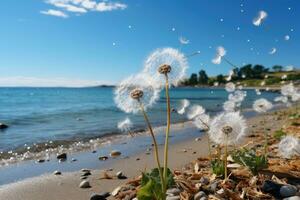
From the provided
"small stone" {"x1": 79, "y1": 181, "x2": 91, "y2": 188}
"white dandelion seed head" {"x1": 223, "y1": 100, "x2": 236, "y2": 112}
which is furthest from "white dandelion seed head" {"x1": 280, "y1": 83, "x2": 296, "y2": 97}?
"small stone" {"x1": 79, "y1": 181, "x2": 91, "y2": 188}

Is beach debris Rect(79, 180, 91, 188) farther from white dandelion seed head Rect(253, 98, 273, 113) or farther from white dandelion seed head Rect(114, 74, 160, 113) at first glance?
white dandelion seed head Rect(253, 98, 273, 113)

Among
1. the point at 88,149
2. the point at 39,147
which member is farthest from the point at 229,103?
the point at 39,147

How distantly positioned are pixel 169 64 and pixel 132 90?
47 centimetres

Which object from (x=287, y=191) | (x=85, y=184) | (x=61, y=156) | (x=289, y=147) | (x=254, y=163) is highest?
(x=289, y=147)

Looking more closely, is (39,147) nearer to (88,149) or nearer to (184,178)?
(88,149)

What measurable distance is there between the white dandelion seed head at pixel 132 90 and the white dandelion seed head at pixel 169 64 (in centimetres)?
8

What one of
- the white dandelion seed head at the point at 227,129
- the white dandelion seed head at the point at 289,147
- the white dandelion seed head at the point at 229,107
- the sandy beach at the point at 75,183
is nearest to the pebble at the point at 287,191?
the white dandelion seed head at the point at 289,147

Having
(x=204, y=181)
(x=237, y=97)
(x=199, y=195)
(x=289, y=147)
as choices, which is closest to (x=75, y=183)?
(x=204, y=181)

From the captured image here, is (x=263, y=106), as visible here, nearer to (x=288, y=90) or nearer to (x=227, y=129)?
(x=288, y=90)

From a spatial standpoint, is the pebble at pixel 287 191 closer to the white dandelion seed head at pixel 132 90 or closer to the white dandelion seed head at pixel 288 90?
the white dandelion seed head at pixel 132 90

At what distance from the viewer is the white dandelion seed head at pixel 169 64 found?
4.62 metres

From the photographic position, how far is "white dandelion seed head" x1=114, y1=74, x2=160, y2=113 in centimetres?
468

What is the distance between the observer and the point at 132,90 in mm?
4648

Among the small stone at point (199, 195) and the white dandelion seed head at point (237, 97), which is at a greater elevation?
the white dandelion seed head at point (237, 97)
